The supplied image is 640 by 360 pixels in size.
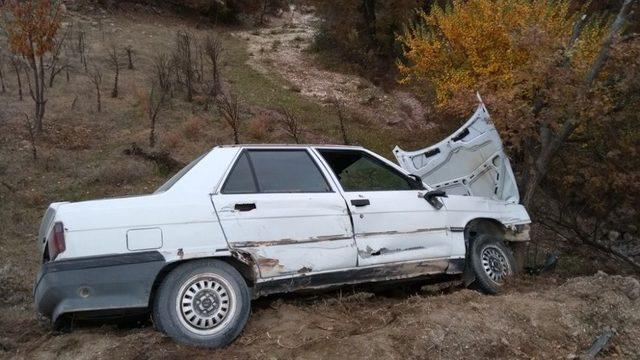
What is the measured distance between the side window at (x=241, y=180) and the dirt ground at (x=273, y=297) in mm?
1100

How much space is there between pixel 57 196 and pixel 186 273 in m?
7.78

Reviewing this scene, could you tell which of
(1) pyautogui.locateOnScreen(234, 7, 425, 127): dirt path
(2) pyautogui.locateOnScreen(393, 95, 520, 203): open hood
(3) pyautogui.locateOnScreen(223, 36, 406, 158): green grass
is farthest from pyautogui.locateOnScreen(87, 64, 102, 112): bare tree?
(2) pyautogui.locateOnScreen(393, 95, 520, 203): open hood

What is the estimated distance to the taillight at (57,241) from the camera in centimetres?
463

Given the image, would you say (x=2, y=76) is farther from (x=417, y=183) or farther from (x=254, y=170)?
(x=417, y=183)

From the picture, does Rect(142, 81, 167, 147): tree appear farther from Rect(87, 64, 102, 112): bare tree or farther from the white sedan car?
the white sedan car

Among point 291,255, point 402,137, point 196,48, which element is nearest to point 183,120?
point 402,137

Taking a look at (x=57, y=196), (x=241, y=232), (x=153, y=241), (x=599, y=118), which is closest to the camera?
(x=153, y=241)

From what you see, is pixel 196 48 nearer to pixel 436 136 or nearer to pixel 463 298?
pixel 436 136

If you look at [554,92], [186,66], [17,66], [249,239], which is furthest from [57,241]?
[186,66]

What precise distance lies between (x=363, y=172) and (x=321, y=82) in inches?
694

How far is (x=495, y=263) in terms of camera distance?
6676 millimetres

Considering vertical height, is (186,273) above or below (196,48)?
below

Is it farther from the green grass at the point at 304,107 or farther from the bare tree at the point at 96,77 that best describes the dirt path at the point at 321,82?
the bare tree at the point at 96,77

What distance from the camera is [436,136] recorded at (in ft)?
58.8
